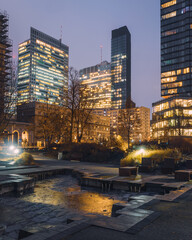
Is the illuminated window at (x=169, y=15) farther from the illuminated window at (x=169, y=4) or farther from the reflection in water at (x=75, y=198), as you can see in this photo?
the reflection in water at (x=75, y=198)

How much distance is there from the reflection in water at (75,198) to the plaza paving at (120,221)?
0.94m

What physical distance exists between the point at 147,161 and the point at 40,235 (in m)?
13.9

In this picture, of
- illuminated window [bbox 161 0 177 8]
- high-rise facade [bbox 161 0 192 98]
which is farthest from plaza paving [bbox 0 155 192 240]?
illuminated window [bbox 161 0 177 8]

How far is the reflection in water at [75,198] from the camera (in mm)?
8648

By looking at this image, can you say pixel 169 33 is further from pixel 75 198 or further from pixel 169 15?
pixel 75 198

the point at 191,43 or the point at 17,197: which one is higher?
the point at 191,43

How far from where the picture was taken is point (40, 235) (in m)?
4.15

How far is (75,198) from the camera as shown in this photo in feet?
33.4

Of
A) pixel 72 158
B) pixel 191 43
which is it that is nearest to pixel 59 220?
pixel 72 158

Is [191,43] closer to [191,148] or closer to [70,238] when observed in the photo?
[191,148]

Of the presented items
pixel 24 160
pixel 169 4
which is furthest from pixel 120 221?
pixel 169 4

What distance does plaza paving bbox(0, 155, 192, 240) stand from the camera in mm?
4168

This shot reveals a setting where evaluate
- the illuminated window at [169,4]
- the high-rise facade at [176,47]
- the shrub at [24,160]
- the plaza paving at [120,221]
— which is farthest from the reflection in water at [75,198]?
the illuminated window at [169,4]

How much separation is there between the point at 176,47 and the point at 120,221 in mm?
123306
